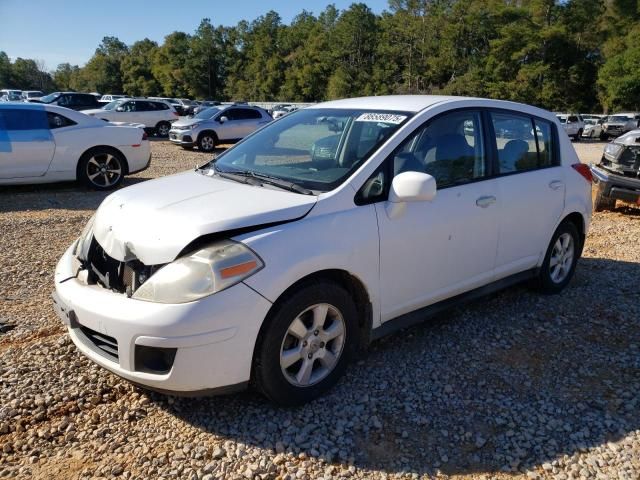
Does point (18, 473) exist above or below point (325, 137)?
below

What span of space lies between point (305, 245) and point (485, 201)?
162 cm

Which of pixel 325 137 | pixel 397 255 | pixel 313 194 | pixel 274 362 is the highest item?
pixel 325 137

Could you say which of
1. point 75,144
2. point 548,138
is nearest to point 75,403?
point 548,138

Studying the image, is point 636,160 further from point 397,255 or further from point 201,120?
point 201,120

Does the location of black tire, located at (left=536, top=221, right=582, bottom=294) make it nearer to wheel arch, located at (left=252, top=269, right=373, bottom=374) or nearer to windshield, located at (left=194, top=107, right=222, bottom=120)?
wheel arch, located at (left=252, top=269, right=373, bottom=374)

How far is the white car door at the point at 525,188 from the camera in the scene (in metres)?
4.08

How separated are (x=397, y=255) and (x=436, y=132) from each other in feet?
3.13

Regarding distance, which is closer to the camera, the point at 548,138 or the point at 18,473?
the point at 18,473

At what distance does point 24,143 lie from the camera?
28.2 ft

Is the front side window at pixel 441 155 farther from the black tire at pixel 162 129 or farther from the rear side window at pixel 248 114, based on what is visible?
the black tire at pixel 162 129

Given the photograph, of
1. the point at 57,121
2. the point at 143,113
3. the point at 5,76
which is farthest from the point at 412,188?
the point at 5,76

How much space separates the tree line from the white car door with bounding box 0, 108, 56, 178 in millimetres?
54554

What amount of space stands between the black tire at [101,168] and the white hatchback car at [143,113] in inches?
492

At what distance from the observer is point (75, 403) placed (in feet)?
9.91
